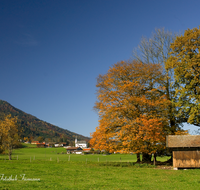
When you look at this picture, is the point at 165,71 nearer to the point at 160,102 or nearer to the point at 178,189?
the point at 160,102

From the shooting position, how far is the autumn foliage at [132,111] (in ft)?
84.6

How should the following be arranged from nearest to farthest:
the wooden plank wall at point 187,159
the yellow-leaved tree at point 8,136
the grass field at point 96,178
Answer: the grass field at point 96,178
the wooden plank wall at point 187,159
the yellow-leaved tree at point 8,136

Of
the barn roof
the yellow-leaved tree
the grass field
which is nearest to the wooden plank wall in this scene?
the barn roof

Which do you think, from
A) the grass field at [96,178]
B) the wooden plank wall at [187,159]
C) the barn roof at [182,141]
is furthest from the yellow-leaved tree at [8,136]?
the wooden plank wall at [187,159]

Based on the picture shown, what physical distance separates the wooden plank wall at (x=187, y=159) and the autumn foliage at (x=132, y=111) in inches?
103

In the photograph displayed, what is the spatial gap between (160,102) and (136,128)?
4.67 meters

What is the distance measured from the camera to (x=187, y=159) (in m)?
24.4

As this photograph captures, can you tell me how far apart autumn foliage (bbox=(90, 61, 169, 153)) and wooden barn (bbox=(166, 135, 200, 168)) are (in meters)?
2.11

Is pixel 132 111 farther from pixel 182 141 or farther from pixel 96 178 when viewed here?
pixel 96 178

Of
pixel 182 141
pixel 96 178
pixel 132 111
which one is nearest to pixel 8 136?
pixel 132 111

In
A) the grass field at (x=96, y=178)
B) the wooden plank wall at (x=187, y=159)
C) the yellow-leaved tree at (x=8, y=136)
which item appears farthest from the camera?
the yellow-leaved tree at (x=8, y=136)

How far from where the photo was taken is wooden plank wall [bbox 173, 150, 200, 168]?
2419cm

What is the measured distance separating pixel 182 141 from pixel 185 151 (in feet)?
4.02

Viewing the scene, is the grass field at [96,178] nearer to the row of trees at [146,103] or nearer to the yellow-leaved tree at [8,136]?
the row of trees at [146,103]
